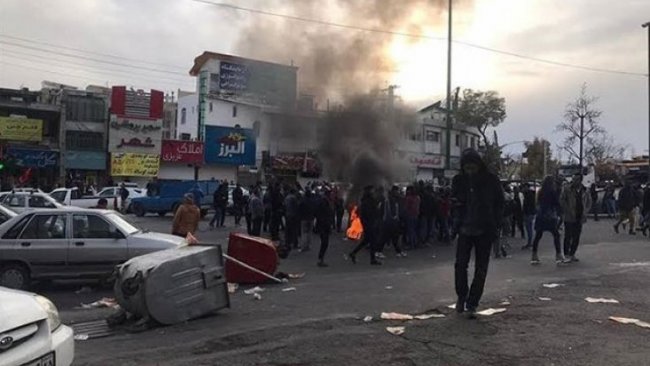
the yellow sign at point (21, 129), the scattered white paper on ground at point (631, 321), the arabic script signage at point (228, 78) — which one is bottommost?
the scattered white paper on ground at point (631, 321)

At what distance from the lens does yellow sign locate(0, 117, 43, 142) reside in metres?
39.3

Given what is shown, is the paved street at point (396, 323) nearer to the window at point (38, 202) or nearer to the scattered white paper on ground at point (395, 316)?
the scattered white paper on ground at point (395, 316)

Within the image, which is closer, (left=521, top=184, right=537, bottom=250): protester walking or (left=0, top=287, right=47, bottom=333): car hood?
(left=0, top=287, right=47, bottom=333): car hood

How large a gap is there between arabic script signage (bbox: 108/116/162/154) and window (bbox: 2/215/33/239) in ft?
113

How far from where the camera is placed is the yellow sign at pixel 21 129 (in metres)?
39.3

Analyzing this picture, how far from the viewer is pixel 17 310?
4113mm

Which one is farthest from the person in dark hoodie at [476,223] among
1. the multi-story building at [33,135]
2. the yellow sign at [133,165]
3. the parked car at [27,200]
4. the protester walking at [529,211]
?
the yellow sign at [133,165]

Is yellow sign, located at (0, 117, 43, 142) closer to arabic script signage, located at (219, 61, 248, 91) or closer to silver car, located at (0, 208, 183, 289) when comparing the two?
arabic script signage, located at (219, 61, 248, 91)

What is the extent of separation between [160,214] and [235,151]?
17689mm

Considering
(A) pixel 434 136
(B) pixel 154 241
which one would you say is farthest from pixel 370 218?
(A) pixel 434 136

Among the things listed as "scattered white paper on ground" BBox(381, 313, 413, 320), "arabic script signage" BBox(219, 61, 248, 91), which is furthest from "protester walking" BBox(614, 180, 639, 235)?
"arabic script signage" BBox(219, 61, 248, 91)

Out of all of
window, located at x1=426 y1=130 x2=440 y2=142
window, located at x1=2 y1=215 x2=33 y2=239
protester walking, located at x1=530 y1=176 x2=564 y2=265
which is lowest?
window, located at x1=2 y1=215 x2=33 y2=239

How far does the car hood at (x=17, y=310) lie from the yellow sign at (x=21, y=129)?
128 ft

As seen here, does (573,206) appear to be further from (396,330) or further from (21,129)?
(21,129)
